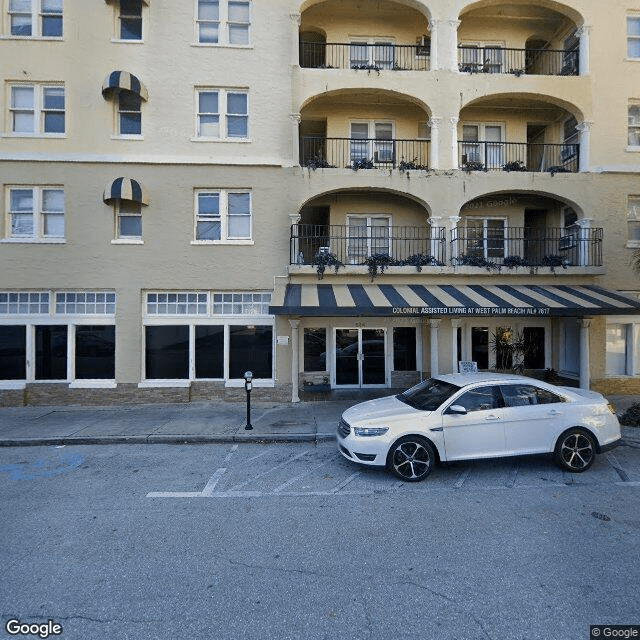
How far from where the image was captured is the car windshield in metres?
6.66

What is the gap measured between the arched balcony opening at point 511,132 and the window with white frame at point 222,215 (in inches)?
306

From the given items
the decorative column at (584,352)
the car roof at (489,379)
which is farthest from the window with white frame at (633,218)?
the car roof at (489,379)

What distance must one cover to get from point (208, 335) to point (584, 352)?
→ 39.2ft

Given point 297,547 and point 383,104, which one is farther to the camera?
point 383,104

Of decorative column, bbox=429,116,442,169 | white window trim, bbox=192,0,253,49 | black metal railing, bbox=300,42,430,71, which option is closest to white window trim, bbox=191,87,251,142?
white window trim, bbox=192,0,253,49

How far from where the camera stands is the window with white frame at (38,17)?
1234 cm

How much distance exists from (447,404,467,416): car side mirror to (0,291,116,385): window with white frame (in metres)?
10.5

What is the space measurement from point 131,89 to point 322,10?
7.21 meters

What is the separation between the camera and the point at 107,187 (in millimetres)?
12102

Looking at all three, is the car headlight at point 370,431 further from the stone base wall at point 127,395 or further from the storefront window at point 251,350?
the storefront window at point 251,350

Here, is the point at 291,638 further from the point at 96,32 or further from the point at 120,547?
the point at 96,32

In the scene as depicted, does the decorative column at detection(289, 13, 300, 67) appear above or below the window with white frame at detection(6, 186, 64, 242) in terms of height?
above

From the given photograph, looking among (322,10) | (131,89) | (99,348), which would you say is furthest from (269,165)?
(99,348)

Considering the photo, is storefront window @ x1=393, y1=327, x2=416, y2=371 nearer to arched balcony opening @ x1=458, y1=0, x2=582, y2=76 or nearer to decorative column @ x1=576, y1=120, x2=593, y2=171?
decorative column @ x1=576, y1=120, x2=593, y2=171
